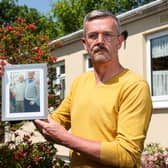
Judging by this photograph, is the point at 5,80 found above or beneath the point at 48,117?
above

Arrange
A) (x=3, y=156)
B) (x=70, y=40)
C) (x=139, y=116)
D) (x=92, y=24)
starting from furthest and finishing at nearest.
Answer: (x=70, y=40) → (x=3, y=156) → (x=92, y=24) → (x=139, y=116)

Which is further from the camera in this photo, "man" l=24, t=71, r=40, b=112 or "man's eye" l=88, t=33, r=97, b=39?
"man" l=24, t=71, r=40, b=112

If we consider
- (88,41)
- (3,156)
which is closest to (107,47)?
(88,41)

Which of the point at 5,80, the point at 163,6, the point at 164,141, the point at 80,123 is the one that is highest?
the point at 163,6

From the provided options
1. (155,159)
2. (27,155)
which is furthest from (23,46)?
(155,159)

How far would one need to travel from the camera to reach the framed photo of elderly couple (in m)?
2.53

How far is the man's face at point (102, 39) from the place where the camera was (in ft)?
7.85

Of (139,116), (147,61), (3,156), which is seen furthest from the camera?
(147,61)

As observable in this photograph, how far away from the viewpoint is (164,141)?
9406mm

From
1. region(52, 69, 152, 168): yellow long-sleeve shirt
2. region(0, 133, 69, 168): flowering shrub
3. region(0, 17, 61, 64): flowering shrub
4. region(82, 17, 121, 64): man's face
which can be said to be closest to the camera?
region(52, 69, 152, 168): yellow long-sleeve shirt

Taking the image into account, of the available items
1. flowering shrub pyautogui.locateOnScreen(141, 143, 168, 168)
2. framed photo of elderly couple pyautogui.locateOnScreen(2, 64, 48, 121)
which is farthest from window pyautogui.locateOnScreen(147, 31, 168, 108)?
framed photo of elderly couple pyautogui.locateOnScreen(2, 64, 48, 121)

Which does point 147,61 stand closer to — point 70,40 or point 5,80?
point 70,40

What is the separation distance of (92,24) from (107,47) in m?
0.15

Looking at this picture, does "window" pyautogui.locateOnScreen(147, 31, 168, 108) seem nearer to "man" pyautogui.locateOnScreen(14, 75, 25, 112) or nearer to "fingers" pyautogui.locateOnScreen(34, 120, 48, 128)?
"man" pyautogui.locateOnScreen(14, 75, 25, 112)
